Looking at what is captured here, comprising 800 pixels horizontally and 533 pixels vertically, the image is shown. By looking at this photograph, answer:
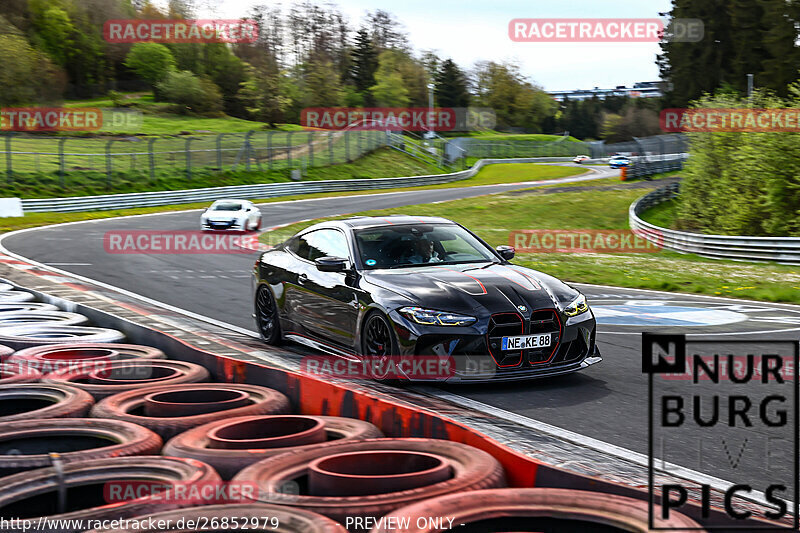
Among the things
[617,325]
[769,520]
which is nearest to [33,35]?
[617,325]

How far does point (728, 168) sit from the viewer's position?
107ft

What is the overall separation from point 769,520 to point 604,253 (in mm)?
23619

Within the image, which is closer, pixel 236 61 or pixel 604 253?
pixel 604 253

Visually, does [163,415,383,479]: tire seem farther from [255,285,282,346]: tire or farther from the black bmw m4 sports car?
[255,285,282,346]: tire

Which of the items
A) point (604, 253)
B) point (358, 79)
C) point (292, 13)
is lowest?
point (604, 253)

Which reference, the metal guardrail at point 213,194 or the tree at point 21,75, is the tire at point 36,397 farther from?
the tree at point 21,75

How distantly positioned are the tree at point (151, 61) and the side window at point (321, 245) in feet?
314

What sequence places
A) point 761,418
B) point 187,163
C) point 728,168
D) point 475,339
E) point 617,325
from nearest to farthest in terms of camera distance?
point 761,418 → point 475,339 → point 617,325 → point 728,168 → point 187,163

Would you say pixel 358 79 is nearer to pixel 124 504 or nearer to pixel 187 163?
pixel 187 163

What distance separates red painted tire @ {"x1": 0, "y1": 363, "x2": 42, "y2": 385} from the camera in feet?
20.7

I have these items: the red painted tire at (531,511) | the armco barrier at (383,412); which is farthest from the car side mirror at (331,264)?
the red painted tire at (531,511)

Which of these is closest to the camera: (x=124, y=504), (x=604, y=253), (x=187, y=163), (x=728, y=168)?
(x=124, y=504)

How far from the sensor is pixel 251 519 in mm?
3551

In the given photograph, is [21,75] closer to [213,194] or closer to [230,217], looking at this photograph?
[213,194]
